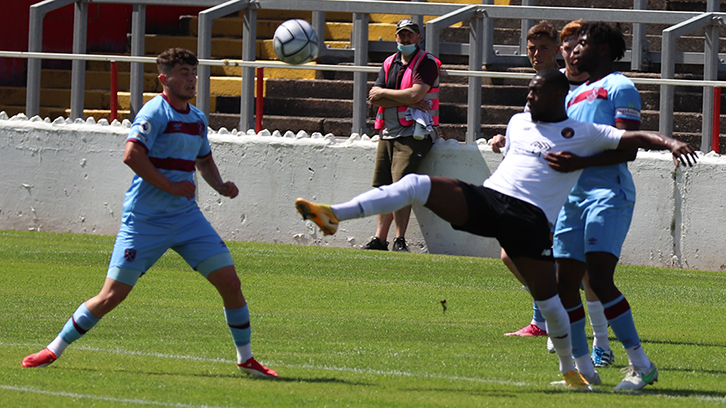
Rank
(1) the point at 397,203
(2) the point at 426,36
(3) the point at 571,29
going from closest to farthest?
(1) the point at 397,203
(3) the point at 571,29
(2) the point at 426,36

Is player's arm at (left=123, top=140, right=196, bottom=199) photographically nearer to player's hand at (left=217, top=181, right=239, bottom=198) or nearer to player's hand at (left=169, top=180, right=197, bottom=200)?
player's hand at (left=169, top=180, right=197, bottom=200)

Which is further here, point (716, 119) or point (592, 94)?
point (716, 119)

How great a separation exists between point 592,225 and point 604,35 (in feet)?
3.65

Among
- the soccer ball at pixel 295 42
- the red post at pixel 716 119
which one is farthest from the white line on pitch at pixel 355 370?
the red post at pixel 716 119

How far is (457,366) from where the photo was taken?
22.3 feet

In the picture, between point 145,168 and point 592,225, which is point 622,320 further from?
point 145,168

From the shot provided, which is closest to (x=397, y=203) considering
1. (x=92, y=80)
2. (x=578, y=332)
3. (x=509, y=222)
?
(x=509, y=222)

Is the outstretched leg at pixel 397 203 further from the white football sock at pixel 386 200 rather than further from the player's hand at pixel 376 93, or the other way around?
the player's hand at pixel 376 93

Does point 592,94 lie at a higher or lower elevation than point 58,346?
higher

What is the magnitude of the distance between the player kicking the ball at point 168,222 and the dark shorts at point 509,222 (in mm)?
1412

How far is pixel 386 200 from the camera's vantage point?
5.51 metres

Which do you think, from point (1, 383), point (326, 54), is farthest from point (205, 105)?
point (1, 383)

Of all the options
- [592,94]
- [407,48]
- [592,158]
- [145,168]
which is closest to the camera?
[592,158]

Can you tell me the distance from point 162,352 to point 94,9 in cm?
1297
